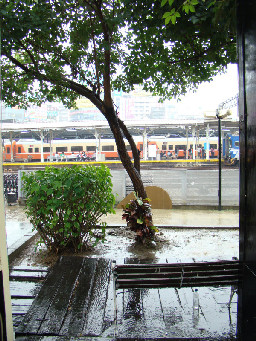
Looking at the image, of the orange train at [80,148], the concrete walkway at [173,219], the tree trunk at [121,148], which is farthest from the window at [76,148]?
the tree trunk at [121,148]

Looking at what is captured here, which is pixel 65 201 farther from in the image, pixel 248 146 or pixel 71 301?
pixel 248 146

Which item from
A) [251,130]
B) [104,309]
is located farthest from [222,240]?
[251,130]

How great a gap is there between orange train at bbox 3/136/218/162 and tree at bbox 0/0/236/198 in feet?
94.8

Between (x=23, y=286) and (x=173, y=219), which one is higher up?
(x=23, y=286)

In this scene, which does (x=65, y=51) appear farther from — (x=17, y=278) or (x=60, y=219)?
(x=17, y=278)

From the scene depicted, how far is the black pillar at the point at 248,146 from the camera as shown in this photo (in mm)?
2529

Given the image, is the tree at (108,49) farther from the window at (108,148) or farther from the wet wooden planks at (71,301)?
the window at (108,148)

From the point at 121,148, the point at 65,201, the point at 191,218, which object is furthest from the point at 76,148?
the point at 65,201

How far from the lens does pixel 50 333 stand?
2.70 metres

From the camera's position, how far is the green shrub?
4648 mm

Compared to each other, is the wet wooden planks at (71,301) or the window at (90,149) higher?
the window at (90,149)

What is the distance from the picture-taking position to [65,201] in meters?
4.71

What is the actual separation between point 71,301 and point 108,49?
13.3 feet

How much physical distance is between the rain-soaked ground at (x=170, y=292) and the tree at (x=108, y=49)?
1.24m
